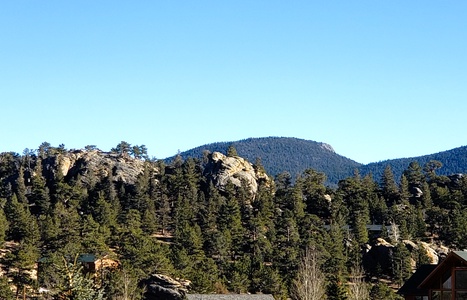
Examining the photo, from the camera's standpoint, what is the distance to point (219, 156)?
534ft

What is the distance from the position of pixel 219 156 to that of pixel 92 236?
2616 inches

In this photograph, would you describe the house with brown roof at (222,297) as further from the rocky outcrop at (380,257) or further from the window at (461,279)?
the rocky outcrop at (380,257)

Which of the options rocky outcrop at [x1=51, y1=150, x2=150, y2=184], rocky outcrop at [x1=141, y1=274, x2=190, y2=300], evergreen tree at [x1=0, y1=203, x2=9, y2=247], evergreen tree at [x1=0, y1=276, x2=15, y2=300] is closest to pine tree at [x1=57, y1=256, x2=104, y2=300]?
evergreen tree at [x1=0, y1=276, x2=15, y2=300]

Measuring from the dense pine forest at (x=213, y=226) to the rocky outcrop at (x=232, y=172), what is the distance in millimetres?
344

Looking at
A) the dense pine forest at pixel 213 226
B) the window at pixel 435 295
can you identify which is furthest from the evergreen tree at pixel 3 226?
the window at pixel 435 295

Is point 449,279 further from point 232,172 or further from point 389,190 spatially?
point 232,172

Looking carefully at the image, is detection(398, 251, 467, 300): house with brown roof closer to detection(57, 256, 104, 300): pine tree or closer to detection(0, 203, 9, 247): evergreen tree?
detection(57, 256, 104, 300): pine tree

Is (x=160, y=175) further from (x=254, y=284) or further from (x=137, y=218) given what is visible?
(x=254, y=284)

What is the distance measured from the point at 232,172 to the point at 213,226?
127 feet

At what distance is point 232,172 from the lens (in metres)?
156

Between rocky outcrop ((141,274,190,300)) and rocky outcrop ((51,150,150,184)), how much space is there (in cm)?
6623

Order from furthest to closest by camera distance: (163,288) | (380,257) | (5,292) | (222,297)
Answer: (380,257), (163,288), (5,292), (222,297)

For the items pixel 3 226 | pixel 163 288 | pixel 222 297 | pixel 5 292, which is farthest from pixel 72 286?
pixel 3 226

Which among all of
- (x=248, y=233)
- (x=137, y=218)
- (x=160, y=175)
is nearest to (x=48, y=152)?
(x=160, y=175)
